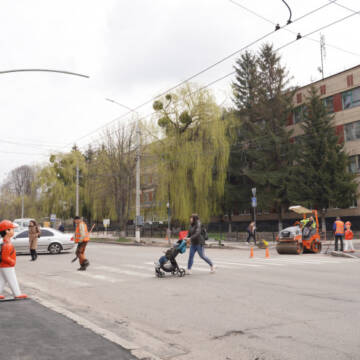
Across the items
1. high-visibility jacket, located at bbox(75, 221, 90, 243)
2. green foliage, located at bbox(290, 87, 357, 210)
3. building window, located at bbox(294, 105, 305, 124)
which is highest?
building window, located at bbox(294, 105, 305, 124)

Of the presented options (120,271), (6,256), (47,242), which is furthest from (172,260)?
(47,242)

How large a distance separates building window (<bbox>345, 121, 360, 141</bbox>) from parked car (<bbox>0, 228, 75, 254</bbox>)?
28.5 metres

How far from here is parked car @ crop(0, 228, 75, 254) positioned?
20.8 meters

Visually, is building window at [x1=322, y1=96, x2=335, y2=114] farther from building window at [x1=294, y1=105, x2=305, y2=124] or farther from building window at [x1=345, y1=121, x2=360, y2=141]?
building window at [x1=294, y1=105, x2=305, y2=124]

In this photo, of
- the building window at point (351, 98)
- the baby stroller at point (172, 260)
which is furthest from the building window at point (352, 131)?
the baby stroller at point (172, 260)

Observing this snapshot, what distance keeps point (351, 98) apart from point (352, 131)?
119 inches

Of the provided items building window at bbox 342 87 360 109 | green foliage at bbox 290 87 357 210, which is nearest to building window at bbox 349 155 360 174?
green foliage at bbox 290 87 357 210

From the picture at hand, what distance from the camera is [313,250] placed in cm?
2086

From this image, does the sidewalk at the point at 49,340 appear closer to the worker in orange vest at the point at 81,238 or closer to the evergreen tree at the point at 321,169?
Answer: the worker in orange vest at the point at 81,238

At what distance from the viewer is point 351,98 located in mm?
39125

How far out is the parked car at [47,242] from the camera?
20750 millimetres

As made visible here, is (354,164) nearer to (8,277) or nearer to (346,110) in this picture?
(346,110)

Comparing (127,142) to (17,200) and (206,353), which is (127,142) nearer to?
(206,353)

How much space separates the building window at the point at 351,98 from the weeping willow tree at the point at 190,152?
1192cm
